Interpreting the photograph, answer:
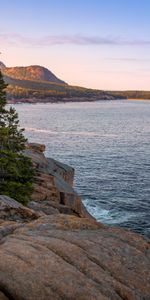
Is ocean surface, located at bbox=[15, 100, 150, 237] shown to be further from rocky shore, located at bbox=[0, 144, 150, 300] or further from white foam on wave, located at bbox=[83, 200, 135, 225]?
rocky shore, located at bbox=[0, 144, 150, 300]

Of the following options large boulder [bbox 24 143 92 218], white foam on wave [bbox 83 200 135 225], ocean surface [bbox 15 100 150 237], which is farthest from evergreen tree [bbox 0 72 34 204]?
ocean surface [bbox 15 100 150 237]

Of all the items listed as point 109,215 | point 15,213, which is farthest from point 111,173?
point 15,213

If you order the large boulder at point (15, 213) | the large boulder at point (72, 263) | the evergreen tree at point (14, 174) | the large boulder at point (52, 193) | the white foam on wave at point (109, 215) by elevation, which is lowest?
the white foam on wave at point (109, 215)

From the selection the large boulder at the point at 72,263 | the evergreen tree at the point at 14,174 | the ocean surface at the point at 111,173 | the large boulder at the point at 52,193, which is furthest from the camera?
the ocean surface at the point at 111,173

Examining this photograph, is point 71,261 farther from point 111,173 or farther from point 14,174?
point 111,173

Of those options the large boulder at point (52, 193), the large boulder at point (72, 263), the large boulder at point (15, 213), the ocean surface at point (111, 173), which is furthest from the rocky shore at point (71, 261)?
the ocean surface at point (111, 173)

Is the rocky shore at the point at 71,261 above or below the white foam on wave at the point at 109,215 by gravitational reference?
above

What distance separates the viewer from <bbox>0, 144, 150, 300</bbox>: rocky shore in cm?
1141

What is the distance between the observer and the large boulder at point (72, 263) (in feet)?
37.4

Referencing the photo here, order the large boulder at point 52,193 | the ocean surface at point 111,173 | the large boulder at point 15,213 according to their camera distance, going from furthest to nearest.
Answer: the ocean surface at point 111,173 < the large boulder at point 52,193 < the large boulder at point 15,213

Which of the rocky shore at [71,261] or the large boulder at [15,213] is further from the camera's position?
the large boulder at [15,213]

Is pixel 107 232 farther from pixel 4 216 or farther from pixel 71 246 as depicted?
pixel 4 216

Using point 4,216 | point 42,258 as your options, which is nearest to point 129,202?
point 4,216

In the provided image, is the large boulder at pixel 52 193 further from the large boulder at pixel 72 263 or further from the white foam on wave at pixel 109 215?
the large boulder at pixel 72 263
